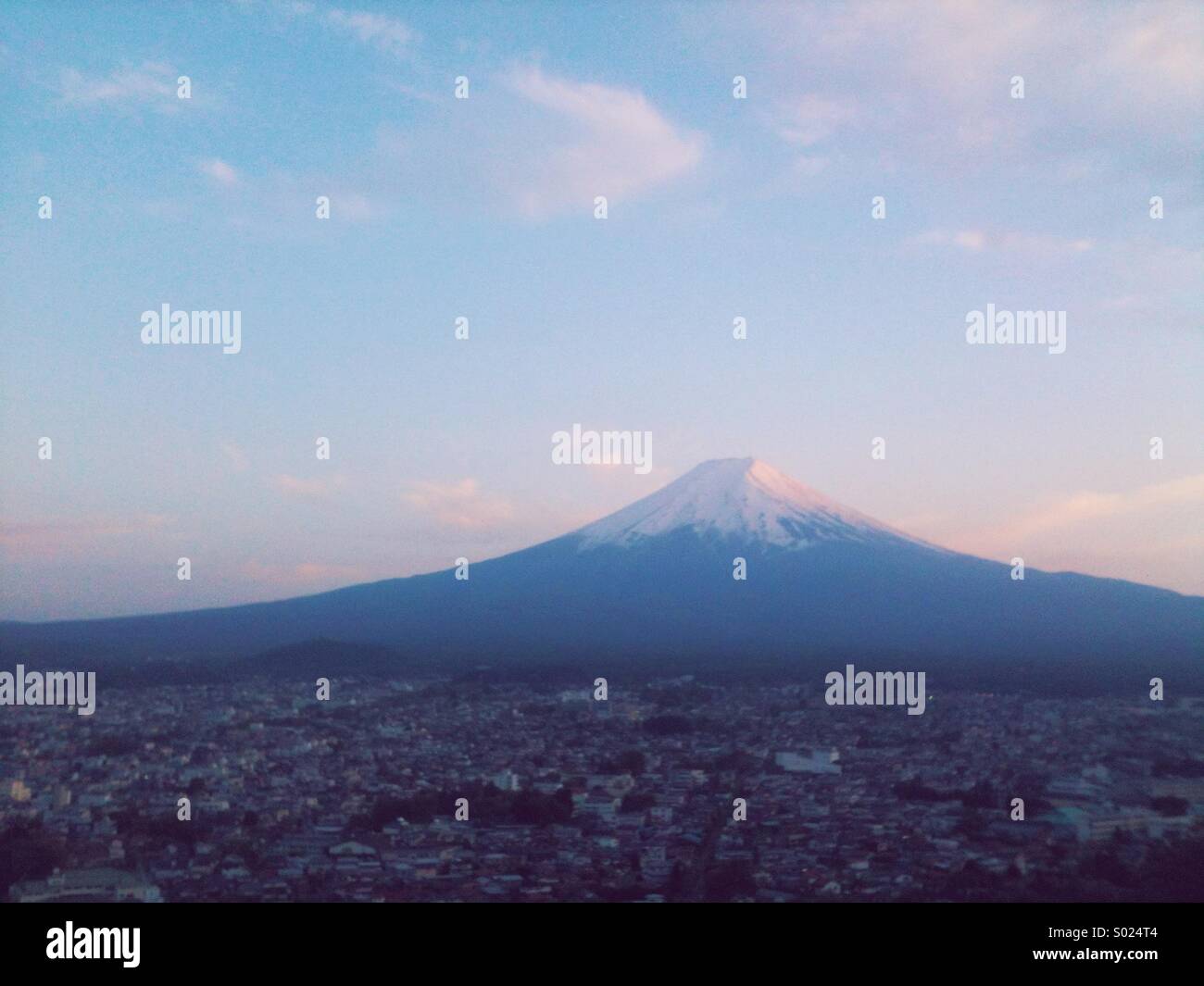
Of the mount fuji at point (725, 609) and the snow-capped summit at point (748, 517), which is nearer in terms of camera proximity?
the mount fuji at point (725, 609)

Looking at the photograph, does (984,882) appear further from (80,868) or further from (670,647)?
(670,647)

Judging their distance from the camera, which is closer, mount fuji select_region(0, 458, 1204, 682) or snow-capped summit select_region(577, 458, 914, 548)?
mount fuji select_region(0, 458, 1204, 682)

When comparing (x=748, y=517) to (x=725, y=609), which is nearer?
(x=725, y=609)
